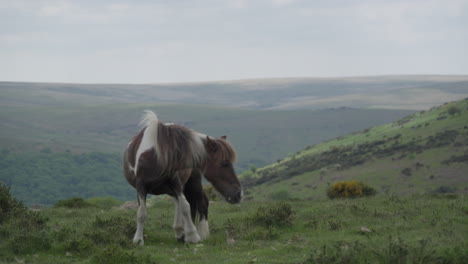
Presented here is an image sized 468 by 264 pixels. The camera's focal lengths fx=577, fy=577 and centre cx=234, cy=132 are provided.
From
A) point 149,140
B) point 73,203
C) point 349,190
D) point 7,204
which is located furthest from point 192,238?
point 349,190

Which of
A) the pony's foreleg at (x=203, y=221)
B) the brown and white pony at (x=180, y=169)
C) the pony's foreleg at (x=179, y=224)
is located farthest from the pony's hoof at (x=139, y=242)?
the pony's foreleg at (x=203, y=221)

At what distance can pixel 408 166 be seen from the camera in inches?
2923

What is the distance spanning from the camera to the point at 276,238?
41.2 feet

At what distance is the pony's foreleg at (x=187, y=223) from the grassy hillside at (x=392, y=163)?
150 ft

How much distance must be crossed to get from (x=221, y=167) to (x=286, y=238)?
83.7 inches

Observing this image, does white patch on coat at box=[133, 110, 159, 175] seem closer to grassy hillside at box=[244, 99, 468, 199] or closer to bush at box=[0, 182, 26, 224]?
bush at box=[0, 182, 26, 224]

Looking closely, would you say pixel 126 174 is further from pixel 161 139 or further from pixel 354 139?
pixel 354 139

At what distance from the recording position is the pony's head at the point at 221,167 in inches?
507

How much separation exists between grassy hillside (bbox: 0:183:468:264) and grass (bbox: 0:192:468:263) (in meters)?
0.02

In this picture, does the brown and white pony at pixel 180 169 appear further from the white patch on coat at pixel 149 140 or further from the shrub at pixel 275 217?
the shrub at pixel 275 217

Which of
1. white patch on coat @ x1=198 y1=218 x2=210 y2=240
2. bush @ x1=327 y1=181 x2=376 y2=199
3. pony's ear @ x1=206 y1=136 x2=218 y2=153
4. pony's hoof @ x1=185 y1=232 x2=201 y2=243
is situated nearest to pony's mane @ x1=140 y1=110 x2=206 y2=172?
pony's ear @ x1=206 y1=136 x2=218 y2=153

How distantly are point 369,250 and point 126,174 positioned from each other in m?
5.75

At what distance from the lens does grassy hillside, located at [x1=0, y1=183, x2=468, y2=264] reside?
937 centimetres

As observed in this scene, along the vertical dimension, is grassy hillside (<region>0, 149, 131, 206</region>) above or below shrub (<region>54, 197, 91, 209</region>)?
below
